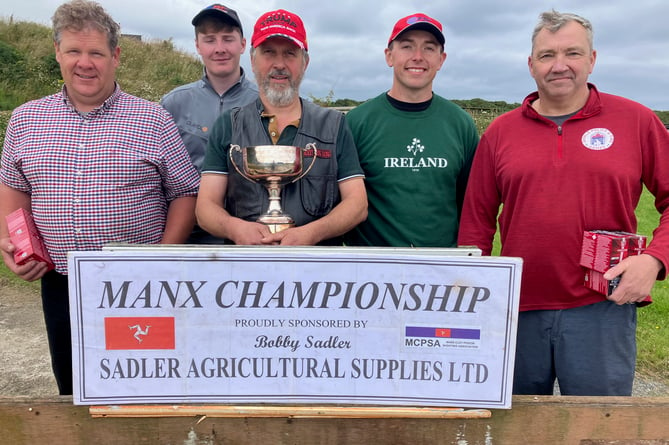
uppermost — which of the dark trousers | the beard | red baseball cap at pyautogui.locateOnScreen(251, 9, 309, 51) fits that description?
red baseball cap at pyautogui.locateOnScreen(251, 9, 309, 51)

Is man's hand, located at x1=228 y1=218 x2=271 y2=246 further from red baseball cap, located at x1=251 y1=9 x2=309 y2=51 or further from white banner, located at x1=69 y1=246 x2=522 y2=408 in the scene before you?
red baseball cap, located at x1=251 y1=9 x2=309 y2=51

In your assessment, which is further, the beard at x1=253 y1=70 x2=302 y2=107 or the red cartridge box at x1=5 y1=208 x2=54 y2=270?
the beard at x1=253 y1=70 x2=302 y2=107

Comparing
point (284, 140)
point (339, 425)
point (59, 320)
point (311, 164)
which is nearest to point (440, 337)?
point (339, 425)

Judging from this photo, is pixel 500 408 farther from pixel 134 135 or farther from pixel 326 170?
pixel 134 135

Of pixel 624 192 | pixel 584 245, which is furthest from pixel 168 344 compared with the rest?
pixel 624 192

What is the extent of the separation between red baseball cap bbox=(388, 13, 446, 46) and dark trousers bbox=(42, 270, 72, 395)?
216 cm

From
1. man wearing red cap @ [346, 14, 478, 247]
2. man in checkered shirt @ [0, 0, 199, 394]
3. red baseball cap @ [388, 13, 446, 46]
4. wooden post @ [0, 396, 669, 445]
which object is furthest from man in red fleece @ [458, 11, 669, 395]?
man in checkered shirt @ [0, 0, 199, 394]

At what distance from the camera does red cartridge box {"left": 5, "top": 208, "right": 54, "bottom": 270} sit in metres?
2.43

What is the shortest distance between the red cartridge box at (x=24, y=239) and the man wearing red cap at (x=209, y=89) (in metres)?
0.89

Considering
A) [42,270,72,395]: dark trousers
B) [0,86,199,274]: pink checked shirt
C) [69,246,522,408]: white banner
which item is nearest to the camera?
[69,246,522,408]: white banner

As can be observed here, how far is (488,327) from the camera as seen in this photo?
163cm

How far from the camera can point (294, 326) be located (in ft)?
5.40

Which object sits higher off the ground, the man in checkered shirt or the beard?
the beard

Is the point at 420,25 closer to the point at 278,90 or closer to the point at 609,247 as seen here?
the point at 278,90
